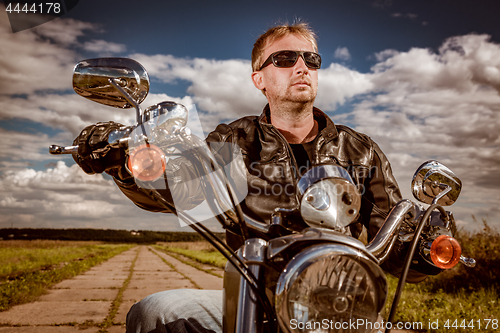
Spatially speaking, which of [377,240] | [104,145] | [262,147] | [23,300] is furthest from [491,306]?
[23,300]

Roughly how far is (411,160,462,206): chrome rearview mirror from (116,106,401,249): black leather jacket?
621 millimetres

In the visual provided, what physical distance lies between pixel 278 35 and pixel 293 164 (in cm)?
98

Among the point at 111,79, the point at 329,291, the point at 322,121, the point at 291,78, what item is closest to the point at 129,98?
the point at 111,79

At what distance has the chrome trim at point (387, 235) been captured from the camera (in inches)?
34.1

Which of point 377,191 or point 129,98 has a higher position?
point 129,98

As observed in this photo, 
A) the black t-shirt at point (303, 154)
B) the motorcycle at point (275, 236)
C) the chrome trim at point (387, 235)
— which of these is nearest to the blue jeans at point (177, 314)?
the motorcycle at point (275, 236)

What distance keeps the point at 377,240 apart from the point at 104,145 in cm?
74

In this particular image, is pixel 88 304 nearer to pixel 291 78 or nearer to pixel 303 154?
pixel 303 154

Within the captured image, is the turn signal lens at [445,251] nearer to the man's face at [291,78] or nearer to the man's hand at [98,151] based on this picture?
the man's hand at [98,151]

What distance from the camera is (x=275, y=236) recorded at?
2.86ft

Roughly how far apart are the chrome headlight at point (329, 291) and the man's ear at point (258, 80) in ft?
6.35

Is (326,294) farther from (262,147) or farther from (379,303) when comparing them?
(262,147)

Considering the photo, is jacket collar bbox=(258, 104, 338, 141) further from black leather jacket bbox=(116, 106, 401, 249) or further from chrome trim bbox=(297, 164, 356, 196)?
chrome trim bbox=(297, 164, 356, 196)

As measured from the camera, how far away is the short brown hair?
233 cm
